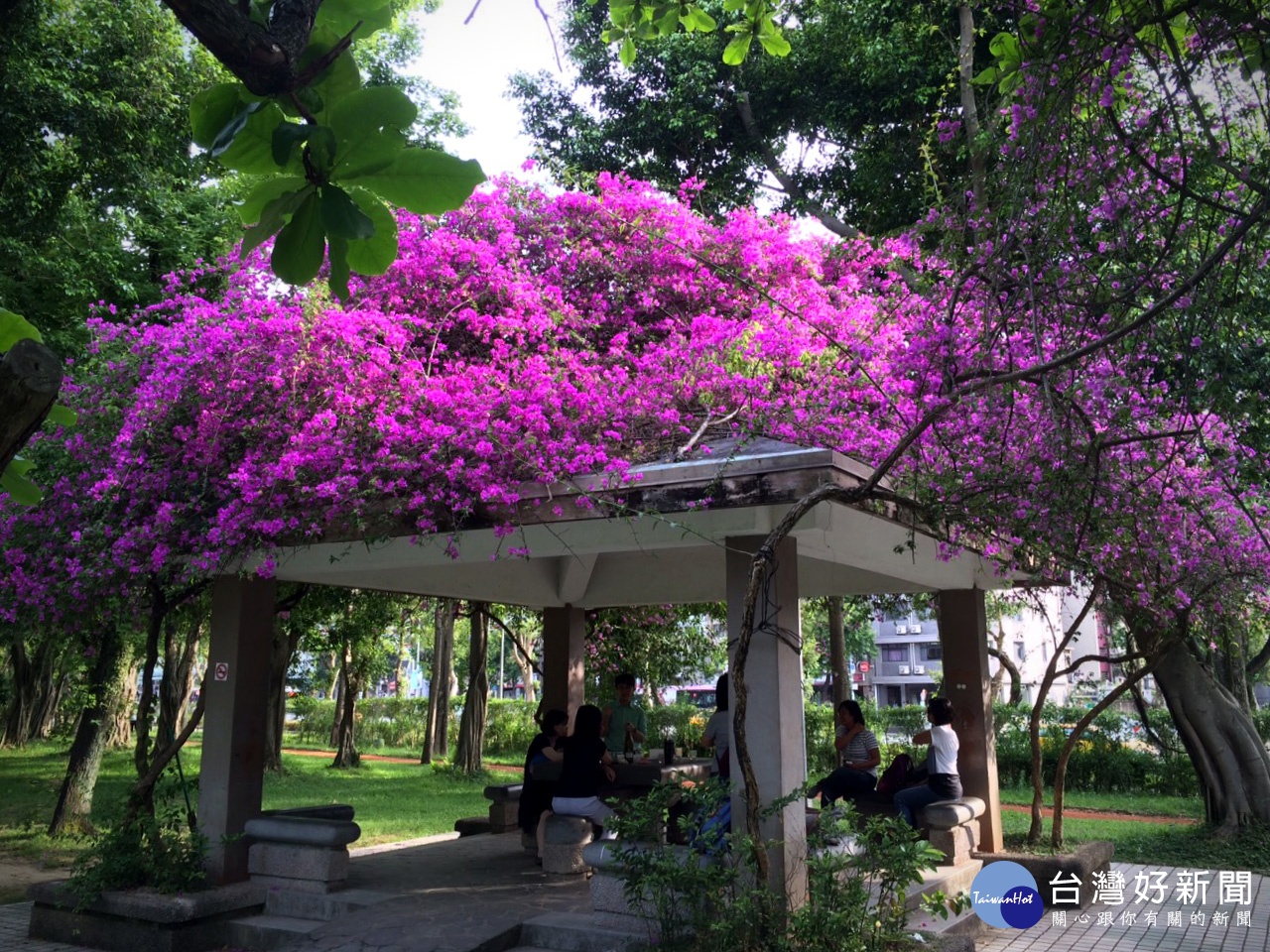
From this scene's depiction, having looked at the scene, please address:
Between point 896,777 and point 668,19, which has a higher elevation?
point 668,19

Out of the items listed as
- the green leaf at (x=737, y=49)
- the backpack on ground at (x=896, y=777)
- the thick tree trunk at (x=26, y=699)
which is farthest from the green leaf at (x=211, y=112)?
the thick tree trunk at (x=26, y=699)

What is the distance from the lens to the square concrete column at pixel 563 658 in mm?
11188

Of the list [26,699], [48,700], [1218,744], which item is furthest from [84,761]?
[48,700]

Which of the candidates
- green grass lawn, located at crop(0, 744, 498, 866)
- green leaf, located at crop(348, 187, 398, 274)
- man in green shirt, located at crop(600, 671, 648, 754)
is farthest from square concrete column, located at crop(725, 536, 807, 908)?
man in green shirt, located at crop(600, 671, 648, 754)

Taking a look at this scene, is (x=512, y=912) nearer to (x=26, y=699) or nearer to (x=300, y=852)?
(x=300, y=852)

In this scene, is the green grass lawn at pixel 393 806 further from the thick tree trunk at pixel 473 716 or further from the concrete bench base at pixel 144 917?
the concrete bench base at pixel 144 917

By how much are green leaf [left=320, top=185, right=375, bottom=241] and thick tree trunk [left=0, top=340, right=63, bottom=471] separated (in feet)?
1.62

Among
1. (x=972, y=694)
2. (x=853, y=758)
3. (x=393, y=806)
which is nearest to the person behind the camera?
(x=853, y=758)

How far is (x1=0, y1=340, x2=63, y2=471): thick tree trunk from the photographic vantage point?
145 centimetres

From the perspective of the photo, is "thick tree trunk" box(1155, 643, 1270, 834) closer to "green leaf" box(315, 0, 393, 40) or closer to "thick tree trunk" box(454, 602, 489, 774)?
"green leaf" box(315, 0, 393, 40)

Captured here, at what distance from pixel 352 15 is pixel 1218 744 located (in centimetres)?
1346

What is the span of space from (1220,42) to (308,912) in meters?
7.54

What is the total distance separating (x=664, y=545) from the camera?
6.82 metres

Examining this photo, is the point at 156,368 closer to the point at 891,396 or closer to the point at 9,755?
the point at 891,396
